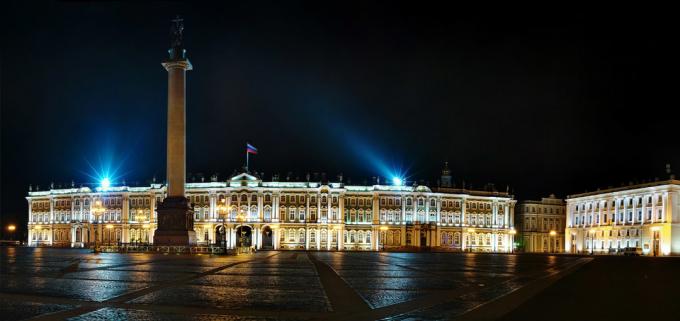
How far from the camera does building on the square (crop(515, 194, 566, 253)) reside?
13650 centimetres

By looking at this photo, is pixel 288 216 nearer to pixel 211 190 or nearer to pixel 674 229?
pixel 211 190

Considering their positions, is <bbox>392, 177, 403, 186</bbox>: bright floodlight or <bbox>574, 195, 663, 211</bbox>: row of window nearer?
<bbox>574, 195, 663, 211</bbox>: row of window

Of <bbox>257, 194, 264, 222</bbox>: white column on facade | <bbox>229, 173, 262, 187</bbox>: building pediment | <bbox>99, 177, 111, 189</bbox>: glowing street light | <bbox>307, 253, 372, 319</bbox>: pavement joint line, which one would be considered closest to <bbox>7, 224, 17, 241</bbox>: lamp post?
<bbox>99, 177, 111, 189</bbox>: glowing street light

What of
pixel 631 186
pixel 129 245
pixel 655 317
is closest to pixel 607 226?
pixel 631 186

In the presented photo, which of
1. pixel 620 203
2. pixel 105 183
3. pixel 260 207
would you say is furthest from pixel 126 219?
pixel 620 203

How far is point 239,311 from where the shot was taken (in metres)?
15.7

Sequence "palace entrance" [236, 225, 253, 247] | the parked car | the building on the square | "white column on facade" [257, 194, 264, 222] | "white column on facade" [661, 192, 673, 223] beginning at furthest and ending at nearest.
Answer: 1. the building on the square
2. "palace entrance" [236, 225, 253, 247]
3. "white column on facade" [257, 194, 264, 222]
4. "white column on facade" [661, 192, 673, 223]
5. the parked car

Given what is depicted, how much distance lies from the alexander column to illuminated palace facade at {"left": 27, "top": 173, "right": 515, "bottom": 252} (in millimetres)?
53848

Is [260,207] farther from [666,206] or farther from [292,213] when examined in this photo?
[666,206]

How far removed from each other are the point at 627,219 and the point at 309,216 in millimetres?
50162

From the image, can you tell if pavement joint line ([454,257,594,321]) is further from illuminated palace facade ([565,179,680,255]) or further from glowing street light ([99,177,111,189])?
glowing street light ([99,177,111,189])

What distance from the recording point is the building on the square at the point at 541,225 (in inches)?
5374

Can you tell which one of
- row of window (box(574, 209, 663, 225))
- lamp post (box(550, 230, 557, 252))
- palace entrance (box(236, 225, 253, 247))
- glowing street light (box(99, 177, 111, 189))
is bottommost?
lamp post (box(550, 230, 557, 252))

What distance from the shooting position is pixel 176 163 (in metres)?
57.1
